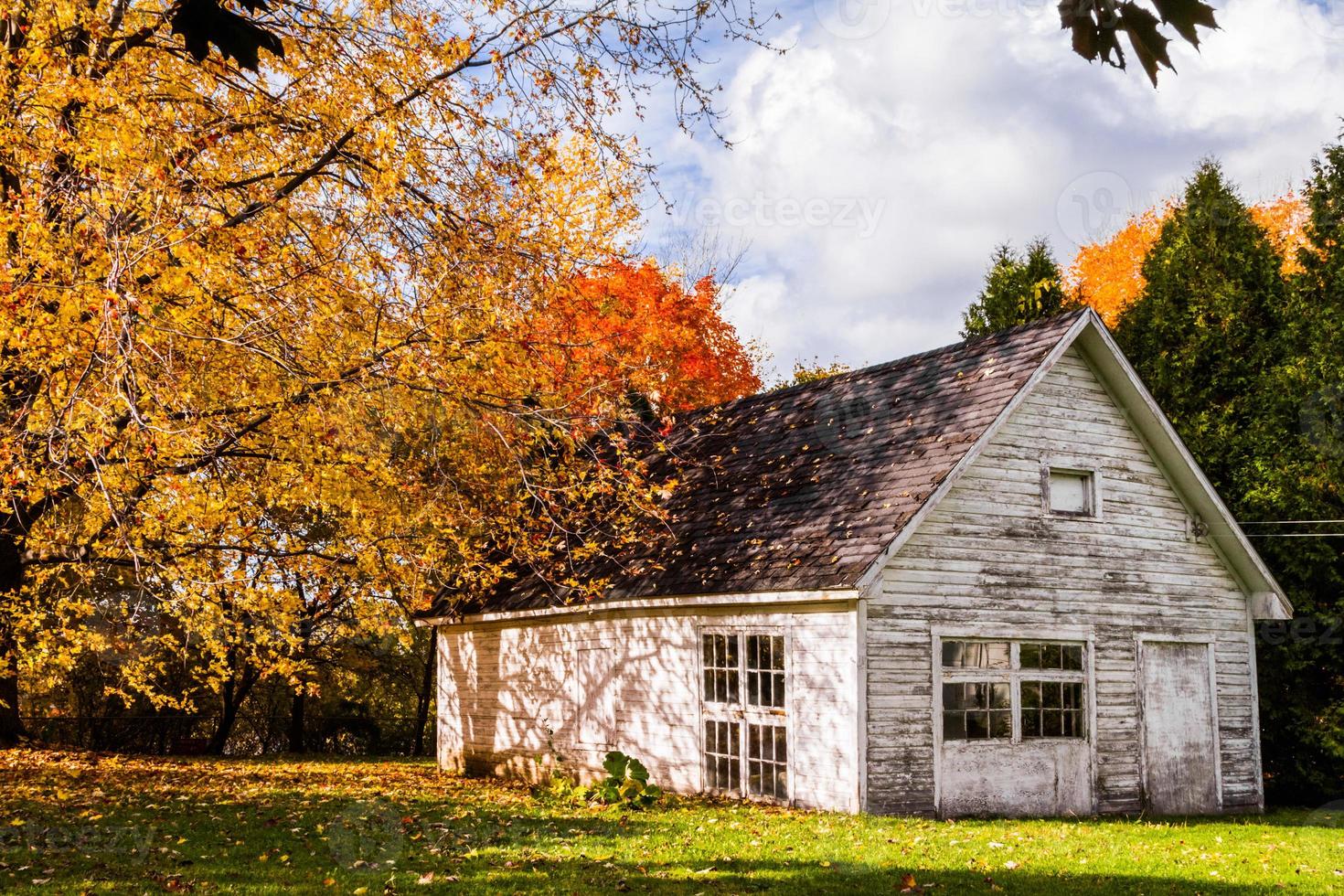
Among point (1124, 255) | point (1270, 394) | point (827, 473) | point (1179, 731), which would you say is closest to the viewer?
point (827, 473)

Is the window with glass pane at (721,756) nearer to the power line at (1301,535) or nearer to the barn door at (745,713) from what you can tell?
the barn door at (745,713)

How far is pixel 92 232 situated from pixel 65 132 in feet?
3.30

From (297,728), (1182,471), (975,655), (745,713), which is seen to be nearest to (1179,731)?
(1182,471)

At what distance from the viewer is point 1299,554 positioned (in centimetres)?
1866

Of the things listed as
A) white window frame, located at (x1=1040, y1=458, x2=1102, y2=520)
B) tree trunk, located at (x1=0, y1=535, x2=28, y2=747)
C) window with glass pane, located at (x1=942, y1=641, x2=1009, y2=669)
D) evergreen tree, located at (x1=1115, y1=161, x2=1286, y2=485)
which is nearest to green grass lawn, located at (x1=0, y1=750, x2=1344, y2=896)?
tree trunk, located at (x1=0, y1=535, x2=28, y2=747)

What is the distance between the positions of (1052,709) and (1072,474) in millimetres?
3097

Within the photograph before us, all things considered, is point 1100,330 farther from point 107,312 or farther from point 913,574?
point 107,312

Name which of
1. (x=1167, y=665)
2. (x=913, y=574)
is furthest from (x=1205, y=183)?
(x=913, y=574)

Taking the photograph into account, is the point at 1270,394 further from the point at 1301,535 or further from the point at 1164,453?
the point at 1164,453

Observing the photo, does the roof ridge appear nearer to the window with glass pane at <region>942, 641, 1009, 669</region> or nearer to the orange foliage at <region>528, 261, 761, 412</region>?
the window with glass pane at <region>942, 641, 1009, 669</region>

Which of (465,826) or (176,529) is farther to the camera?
(176,529)

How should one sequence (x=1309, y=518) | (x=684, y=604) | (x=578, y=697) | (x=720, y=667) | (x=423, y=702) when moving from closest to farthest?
(x=720, y=667)
(x=684, y=604)
(x=578, y=697)
(x=1309, y=518)
(x=423, y=702)

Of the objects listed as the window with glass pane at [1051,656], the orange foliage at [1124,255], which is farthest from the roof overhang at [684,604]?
Result: the orange foliage at [1124,255]

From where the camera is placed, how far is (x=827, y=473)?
631 inches
